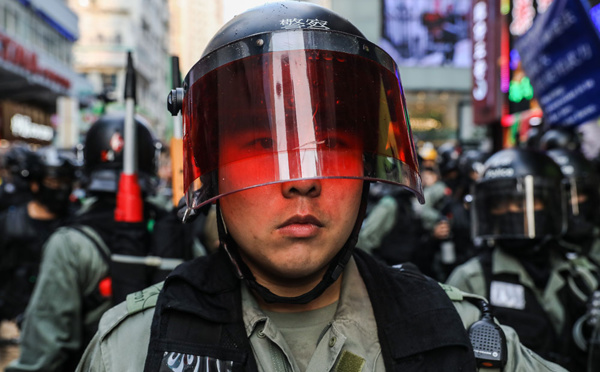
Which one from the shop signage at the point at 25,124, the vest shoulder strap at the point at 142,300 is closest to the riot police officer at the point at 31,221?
the vest shoulder strap at the point at 142,300

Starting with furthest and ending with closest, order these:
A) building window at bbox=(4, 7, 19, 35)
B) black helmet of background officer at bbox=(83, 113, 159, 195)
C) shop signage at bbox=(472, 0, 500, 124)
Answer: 1. building window at bbox=(4, 7, 19, 35)
2. shop signage at bbox=(472, 0, 500, 124)
3. black helmet of background officer at bbox=(83, 113, 159, 195)

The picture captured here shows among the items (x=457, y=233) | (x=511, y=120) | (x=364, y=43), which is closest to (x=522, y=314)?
(x=364, y=43)

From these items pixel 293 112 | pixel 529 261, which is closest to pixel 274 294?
pixel 293 112

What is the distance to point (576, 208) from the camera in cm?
395

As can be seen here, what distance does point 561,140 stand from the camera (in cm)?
476

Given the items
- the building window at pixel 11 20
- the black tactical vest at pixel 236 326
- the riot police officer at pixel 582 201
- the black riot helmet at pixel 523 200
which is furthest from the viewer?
the building window at pixel 11 20

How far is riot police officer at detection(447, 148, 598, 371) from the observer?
8.86ft

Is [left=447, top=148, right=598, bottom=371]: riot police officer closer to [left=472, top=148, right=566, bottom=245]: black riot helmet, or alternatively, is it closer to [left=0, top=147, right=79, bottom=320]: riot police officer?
→ [left=472, top=148, right=566, bottom=245]: black riot helmet

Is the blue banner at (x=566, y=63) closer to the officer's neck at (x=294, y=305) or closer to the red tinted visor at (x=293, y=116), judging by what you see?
the red tinted visor at (x=293, y=116)

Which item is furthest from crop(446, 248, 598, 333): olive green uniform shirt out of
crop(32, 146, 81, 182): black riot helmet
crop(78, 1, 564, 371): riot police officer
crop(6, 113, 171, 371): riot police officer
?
crop(32, 146, 81, 182): black riot helmet

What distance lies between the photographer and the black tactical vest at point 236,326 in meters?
1.30

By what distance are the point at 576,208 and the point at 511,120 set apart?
6.30 meters

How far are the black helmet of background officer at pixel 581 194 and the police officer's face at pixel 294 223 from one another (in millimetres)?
2933

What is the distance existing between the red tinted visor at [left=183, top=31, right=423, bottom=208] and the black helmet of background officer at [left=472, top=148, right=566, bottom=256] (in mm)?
1731
